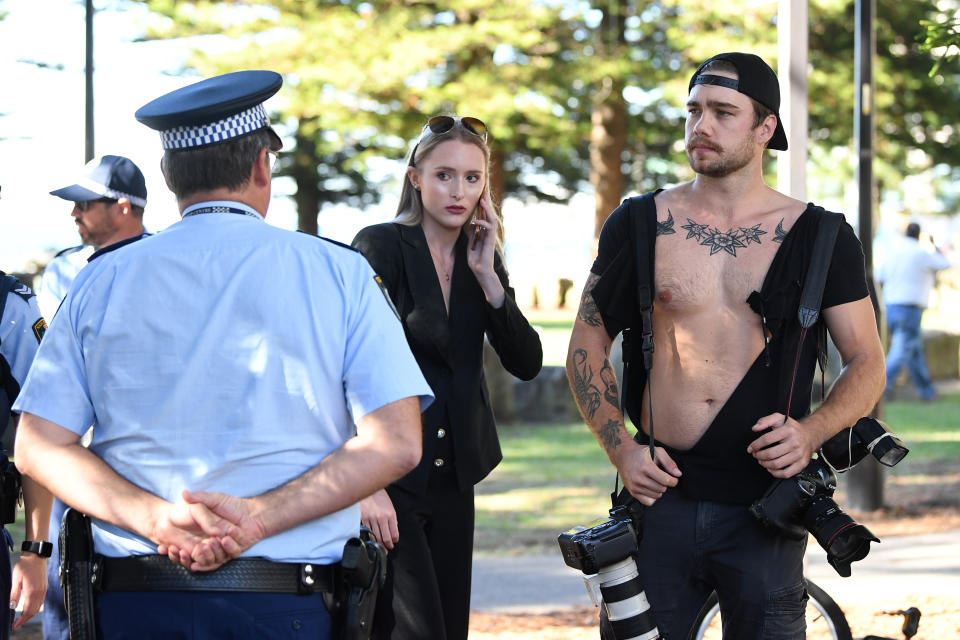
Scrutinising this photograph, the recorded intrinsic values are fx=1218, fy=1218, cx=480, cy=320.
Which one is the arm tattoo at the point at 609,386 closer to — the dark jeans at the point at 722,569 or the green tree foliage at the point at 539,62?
the dark jeans at the point at 722,569

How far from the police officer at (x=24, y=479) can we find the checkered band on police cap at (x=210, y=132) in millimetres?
1155

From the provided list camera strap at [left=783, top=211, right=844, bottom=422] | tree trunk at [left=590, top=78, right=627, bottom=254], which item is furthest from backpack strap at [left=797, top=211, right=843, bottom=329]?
tree trunk at [left=590, top=78, right=627, bottom=254]

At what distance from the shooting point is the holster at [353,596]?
2.48 metres

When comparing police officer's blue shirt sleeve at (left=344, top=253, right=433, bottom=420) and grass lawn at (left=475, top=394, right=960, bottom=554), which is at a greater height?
police officer's blue shirt sleeve at (left=344, top=253, right=433, bottom=420)

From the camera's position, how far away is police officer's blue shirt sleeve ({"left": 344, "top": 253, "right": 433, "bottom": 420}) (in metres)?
2.46

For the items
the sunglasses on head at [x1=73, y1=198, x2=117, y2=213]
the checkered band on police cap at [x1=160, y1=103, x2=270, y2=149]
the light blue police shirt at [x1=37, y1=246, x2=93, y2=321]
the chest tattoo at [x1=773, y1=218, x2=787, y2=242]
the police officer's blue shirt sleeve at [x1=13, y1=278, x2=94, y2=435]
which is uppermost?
the checkered band on police cap at [x1=160, y1=103, x2=270, y2=149]

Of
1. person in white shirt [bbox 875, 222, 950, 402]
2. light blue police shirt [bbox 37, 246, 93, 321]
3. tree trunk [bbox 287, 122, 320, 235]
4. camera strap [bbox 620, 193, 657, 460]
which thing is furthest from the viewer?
tree trunk [bbox 287, 122, 320, 235]

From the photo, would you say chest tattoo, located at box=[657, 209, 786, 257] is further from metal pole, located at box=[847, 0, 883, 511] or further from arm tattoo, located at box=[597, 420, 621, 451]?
metal pole, located at box=[847, 0, 883, 511]

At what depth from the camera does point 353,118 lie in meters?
20.7

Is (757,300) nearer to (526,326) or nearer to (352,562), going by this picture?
(526,326)

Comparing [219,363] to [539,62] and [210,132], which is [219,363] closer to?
[210,132]

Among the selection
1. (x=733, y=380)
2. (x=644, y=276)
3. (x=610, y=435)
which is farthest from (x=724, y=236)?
(x=610, y=435)

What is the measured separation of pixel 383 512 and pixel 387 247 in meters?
0.84

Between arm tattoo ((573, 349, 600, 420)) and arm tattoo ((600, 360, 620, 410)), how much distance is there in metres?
0.03
